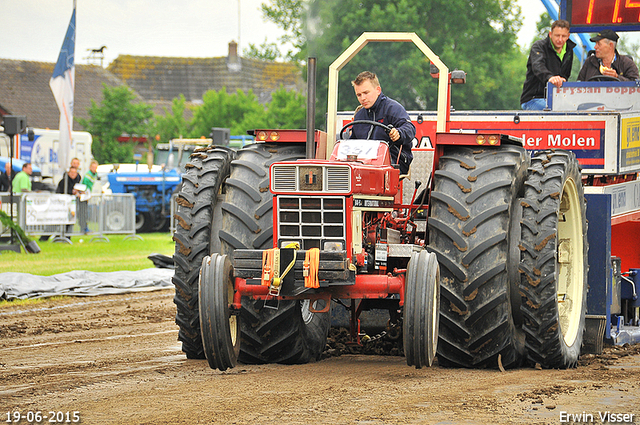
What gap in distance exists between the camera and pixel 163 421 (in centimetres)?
480

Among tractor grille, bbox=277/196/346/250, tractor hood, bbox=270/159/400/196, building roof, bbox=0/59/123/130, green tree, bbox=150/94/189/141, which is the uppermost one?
building roof, bbox=0/59/123/130

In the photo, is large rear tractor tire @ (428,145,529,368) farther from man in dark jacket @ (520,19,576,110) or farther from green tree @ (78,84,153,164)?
green tree @ (78,84,153,164)

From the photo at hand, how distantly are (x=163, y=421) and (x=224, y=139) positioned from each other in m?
22.0

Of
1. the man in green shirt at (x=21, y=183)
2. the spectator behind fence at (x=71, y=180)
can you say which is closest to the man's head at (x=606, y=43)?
the man in green shirt at (x=21, y=183)

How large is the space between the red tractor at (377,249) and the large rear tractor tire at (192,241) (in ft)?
→ 0.04

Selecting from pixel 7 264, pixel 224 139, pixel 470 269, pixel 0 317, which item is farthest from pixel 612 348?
pixel 224 139

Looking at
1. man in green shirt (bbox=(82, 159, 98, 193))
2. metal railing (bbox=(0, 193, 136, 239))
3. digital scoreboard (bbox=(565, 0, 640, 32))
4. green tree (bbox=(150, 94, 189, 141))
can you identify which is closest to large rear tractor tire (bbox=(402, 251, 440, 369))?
digital scoreboard (bbox=(565, 0, 640, 32))

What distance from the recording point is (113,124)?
5103cm

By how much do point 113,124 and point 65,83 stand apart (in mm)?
31040

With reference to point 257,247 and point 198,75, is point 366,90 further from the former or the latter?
point 198,75

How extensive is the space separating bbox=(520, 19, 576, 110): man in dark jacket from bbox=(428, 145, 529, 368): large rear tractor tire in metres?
5.05

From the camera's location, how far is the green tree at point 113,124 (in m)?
50.7

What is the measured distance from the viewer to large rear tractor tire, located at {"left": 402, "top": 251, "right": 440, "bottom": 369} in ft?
17.9

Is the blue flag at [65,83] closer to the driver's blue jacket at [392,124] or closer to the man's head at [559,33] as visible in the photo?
the man's head at [559,33]
